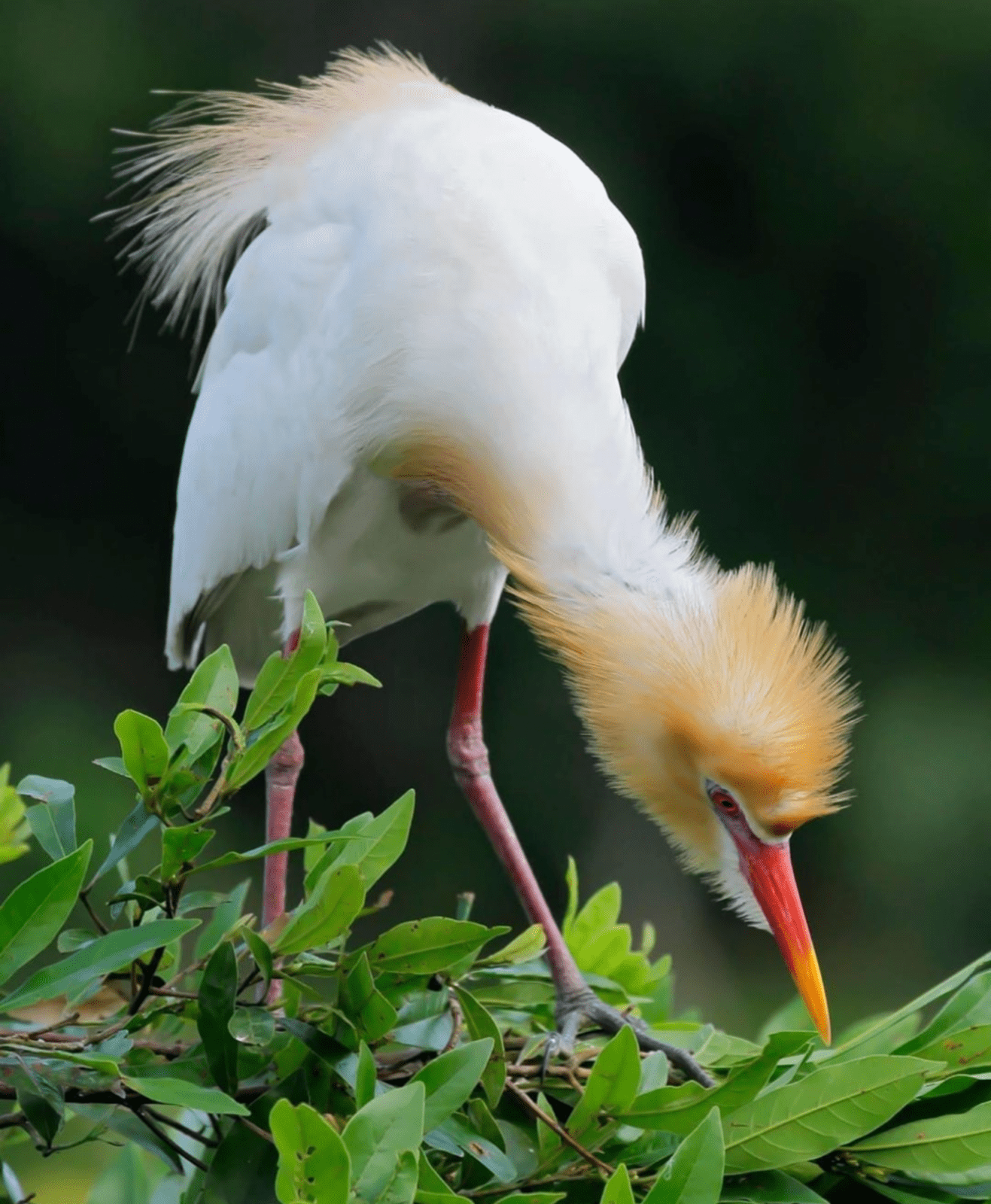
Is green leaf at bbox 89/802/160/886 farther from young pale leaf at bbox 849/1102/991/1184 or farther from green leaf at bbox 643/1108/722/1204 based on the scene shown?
young pale leaf at bbox 849/1102/991/1184

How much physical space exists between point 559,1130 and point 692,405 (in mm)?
5005

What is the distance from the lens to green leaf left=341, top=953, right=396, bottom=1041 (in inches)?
42.7

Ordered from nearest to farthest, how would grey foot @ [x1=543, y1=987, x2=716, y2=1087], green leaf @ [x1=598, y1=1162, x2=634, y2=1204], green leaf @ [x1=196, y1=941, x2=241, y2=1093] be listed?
green leaf @ [x1=598, y1=1162, x2=634, y2=1204] → green leaf @ [x1=196, y1=941, x2=241, y2=1093] → grey foot @ [x1=543, y1=987, x2=716, y2=1087]

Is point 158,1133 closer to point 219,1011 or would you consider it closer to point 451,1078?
point 219,1011

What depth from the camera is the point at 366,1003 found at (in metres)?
1.09

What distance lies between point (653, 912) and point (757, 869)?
4.21 metres

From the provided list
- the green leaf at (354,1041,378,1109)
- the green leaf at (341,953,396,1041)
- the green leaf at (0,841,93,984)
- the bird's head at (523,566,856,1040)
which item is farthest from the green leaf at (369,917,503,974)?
the bird's head at (523,566,856,1040)

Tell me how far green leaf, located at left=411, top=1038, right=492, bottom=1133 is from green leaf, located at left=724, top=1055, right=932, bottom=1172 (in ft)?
0.63

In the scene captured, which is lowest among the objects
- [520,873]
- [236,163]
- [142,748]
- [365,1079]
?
[520,873]

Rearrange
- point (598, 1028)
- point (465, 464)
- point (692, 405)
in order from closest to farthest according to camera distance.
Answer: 1. point (598, 1028)
2. point (465, 464)
3. point (692, 405)

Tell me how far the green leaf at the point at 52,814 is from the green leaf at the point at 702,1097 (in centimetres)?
39

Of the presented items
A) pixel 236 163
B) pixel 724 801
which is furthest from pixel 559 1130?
pixel 236 163

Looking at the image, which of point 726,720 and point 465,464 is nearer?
point 726,720

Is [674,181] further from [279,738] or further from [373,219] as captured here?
[279,738]
